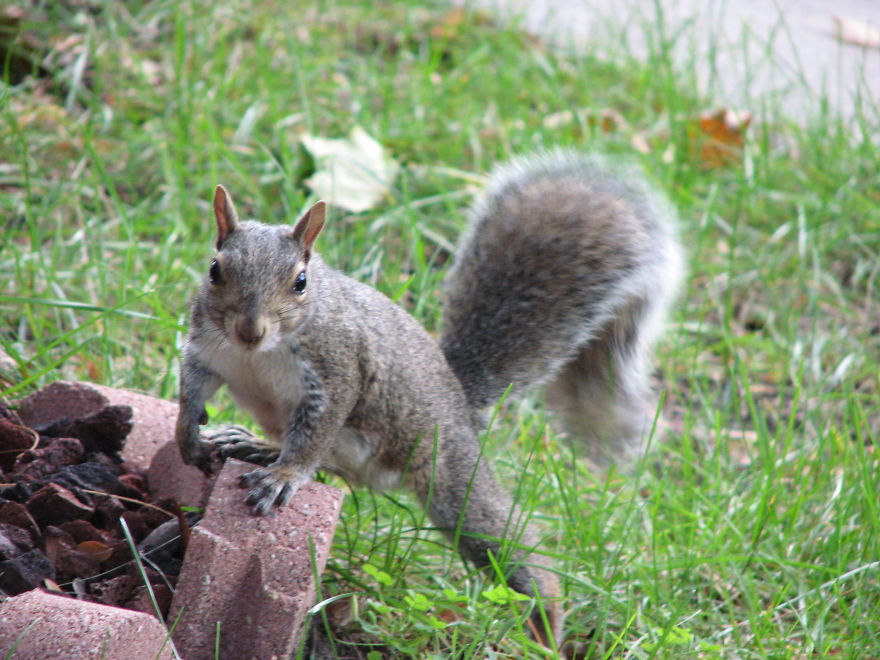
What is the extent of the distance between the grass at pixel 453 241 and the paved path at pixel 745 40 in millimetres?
90

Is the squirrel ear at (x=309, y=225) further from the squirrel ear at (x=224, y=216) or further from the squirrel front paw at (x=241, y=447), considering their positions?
the squirrel front paw at (x=241, y=447)

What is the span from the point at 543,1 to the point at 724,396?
6.40 feet

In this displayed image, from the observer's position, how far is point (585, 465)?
78.0 inches

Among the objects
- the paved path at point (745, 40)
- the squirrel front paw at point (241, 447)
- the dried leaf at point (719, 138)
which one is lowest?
the squirrel front paw at point (241, 447)

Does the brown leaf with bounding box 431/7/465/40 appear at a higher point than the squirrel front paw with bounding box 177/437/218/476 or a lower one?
higher

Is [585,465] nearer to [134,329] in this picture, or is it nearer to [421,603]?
[421,603]

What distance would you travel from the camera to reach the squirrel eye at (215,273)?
1.27m

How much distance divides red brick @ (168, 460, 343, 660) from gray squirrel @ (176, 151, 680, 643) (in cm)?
6

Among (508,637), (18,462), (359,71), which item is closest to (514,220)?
(508,637)

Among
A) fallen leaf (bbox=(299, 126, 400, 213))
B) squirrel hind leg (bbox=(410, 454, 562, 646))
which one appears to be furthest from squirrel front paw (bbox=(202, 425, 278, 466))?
fallen leaf (bbox=(299, 126, 400, 213))

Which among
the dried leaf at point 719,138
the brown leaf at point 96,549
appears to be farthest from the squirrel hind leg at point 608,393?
the dried leaf at point 719,138

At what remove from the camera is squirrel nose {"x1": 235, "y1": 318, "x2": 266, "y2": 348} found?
4.04 ft

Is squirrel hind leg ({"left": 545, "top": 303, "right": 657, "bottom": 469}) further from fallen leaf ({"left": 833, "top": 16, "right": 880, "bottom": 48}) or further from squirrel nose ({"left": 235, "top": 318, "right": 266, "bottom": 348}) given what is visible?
fallen leaf ({"left": 833, "top": 16, "right": 880, "bottom": 48})

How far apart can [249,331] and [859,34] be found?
9.05 ft
